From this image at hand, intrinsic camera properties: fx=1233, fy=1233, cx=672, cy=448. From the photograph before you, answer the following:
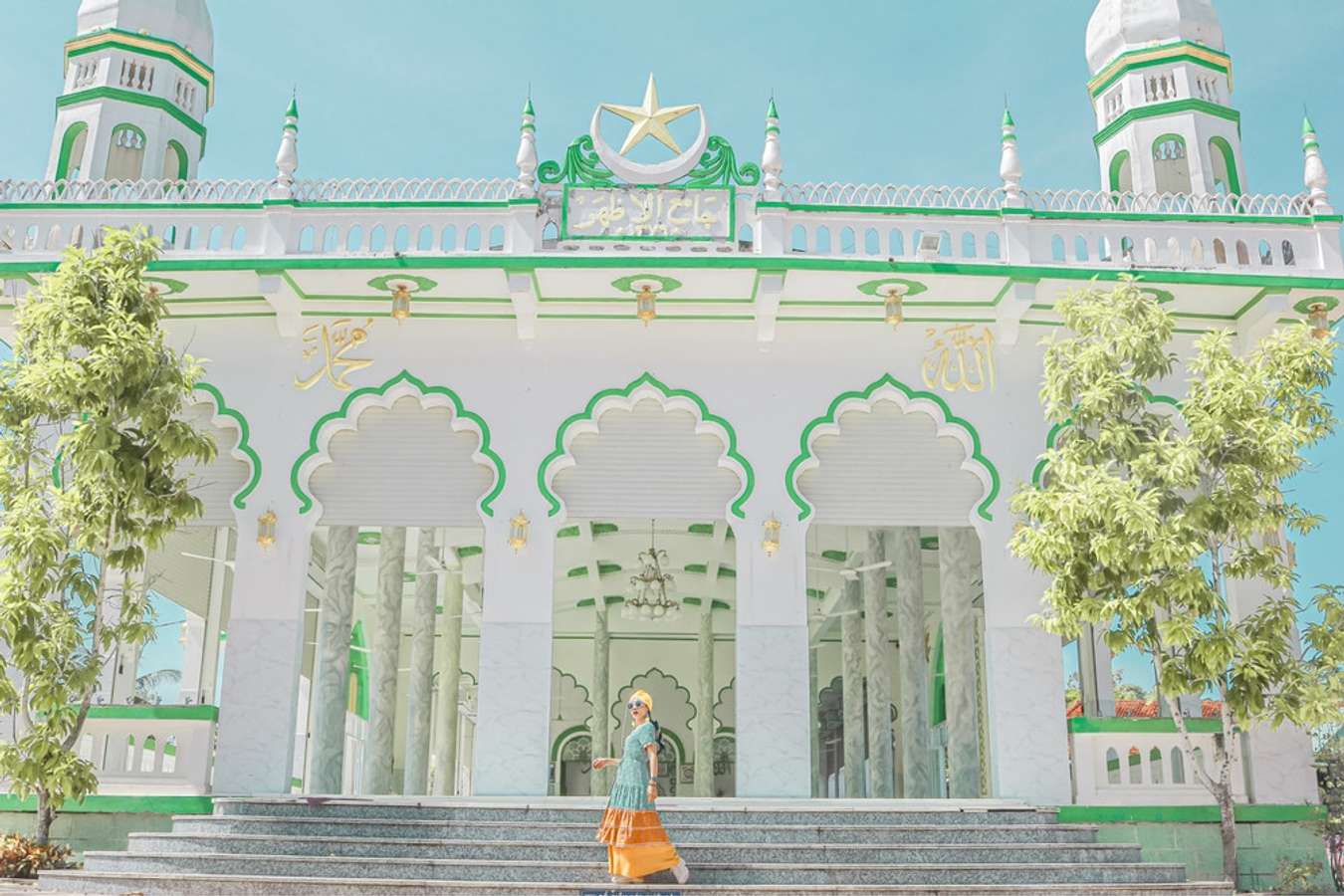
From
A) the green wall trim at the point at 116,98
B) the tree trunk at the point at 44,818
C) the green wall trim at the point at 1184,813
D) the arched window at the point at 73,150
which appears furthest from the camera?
the green wall trim at the point at 116,98

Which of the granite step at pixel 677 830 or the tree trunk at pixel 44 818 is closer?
the granite step at pixel 677 830

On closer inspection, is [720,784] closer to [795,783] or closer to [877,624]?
[877,624]

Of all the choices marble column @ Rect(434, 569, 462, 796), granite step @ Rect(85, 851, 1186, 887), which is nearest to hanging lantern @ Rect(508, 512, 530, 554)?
granite step @ Rect(85, 851, 1186, 887)

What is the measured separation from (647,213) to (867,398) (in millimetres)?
2586

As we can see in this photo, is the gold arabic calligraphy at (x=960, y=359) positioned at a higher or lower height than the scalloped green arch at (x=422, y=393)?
higher

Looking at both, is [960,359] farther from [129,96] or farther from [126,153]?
[129,96]

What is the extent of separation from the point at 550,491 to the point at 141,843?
4259mm

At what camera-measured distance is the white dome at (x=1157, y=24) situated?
12.9 metres

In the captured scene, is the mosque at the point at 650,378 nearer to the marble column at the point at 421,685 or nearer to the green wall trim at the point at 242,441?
the green wall trim at the point at 242,441

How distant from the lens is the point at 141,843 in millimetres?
8469

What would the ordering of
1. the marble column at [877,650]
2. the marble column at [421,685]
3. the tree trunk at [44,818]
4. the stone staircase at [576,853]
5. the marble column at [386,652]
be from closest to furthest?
the stone staircase at [576,853] < the tree trunk at [44,818] < the marble column at [386,652] < the marble column at [877,650] < the marble column at [421,685]

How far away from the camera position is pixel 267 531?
10.8 meters

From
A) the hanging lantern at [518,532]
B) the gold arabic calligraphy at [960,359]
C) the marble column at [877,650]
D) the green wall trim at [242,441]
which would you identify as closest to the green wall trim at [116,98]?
the green wall trim at [242,441]

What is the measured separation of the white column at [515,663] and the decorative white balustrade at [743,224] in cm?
245
